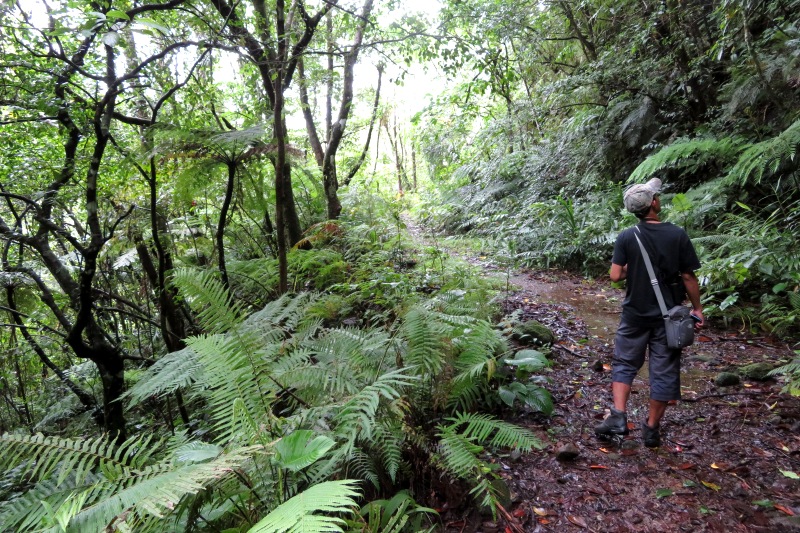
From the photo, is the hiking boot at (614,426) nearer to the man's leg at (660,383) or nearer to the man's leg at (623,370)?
the man's leg at (623,370)

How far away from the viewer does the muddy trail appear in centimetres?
235

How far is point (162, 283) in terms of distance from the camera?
4.65m

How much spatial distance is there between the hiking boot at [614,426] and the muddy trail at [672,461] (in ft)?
0.26

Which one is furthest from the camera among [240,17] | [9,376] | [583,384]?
[9,376]

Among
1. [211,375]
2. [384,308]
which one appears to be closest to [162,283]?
[384,308]

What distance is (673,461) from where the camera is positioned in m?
2.79

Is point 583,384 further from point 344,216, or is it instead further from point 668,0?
point 668,0

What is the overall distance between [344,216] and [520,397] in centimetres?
570

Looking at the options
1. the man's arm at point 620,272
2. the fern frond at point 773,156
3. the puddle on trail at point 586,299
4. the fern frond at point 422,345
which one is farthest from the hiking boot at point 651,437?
the fern frond at point 773,156

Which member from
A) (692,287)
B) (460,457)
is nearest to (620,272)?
(692,287)

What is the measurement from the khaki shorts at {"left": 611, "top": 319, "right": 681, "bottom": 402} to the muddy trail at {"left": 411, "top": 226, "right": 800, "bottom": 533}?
1.41 feet

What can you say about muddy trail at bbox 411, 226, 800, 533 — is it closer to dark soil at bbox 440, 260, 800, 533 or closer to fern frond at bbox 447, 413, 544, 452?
dark soil at bbox 440, 260, 800, 533

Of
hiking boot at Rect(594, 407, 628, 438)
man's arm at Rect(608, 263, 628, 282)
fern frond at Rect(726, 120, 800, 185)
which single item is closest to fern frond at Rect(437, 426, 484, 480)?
hiking boot at Rect(594, 407, 628, 438)

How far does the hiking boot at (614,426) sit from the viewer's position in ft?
9.96
